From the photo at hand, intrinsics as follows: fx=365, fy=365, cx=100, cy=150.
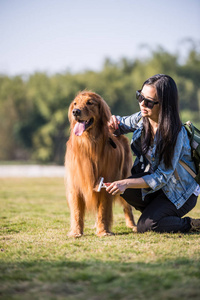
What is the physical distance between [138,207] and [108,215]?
0.46 meters

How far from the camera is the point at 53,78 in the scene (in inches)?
1784

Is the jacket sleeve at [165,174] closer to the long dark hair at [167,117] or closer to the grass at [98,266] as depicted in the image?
the long dark hair at [167,117]

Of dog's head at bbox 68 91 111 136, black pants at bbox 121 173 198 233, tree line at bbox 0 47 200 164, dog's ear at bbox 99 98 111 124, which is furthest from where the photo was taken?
tree line at bbox 0 47 200 164

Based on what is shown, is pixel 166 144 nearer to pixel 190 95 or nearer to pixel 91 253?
pixel 91 253

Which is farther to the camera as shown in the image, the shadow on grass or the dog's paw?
the dog's paw

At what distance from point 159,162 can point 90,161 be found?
2.99 feet

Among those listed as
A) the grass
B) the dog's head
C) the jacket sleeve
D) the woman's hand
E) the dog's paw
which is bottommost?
the dog's paw

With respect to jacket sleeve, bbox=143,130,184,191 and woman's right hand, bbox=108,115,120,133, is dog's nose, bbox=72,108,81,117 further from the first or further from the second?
jacket sleeve, bbox=143,130,184,191

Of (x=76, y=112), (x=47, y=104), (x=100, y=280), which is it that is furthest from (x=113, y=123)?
(x=47, y=104)

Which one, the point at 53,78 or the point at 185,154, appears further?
the point at 53,78

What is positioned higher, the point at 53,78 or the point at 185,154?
the point at 53,78

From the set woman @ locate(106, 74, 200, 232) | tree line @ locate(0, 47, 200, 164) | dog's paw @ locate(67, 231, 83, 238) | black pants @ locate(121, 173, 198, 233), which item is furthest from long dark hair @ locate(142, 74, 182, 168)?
tree line @ locate(0, 47, 200, 164)

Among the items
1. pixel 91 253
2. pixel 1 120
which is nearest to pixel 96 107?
pixel 91 253

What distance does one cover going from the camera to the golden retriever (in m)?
4.76
